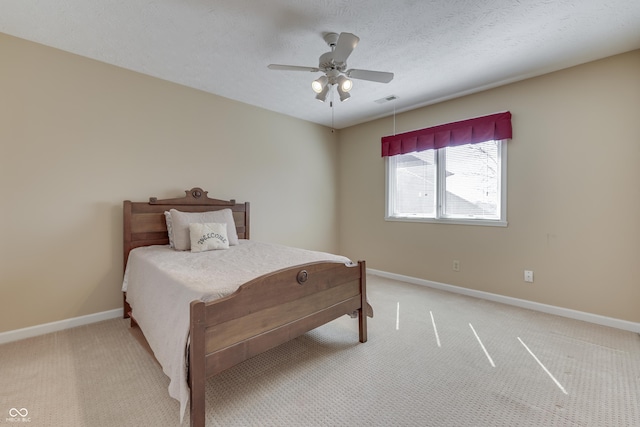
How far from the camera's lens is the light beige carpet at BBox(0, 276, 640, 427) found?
1.51m

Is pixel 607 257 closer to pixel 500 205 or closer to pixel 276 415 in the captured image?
pixel 500 205

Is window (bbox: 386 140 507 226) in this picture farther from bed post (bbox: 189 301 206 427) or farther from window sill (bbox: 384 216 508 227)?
bed post (bbox: 189 301 206 427)

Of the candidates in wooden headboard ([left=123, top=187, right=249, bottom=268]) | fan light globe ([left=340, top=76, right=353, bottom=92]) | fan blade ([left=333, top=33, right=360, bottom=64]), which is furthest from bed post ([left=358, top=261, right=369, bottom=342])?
wooden headboard ([left=123, top=187, right=249, bottom=268])

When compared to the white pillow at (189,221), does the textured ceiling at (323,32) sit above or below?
above

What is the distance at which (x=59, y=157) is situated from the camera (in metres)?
2.53

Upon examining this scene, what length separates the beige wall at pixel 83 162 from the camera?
7.69 ft

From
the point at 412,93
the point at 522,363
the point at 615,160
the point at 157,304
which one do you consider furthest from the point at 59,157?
the point at 615,160

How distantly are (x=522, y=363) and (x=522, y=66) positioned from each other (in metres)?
2.72

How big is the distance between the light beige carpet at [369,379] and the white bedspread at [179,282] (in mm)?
294

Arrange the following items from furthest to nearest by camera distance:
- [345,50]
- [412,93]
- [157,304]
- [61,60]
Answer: [412,93] → [61,60] → [345,50] → [157,304]

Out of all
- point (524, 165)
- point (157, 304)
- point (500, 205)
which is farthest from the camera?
point (500, 205)

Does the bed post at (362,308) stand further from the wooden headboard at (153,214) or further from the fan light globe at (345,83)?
the wooden headboard at (153,214)

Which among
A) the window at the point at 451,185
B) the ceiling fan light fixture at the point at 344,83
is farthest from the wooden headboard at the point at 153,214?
the window at the point at 451,185

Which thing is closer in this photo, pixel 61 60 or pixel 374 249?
pixel 61 60
